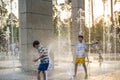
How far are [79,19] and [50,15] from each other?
525 centimetres

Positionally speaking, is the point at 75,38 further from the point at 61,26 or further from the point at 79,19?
the point at 61,26

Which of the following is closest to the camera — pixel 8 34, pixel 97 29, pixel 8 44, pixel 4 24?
pixel 8 34

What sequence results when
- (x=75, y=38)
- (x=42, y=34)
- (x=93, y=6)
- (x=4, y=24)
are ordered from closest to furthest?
(x=42, y=34) → (x=75, y=38) → (x=4, y=24) → (x=93, y=6)

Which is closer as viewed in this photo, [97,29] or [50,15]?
[50,15]

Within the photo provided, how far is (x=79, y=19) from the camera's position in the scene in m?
20.5

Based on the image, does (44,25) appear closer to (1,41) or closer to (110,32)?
(1,41)

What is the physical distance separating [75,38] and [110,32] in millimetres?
19407

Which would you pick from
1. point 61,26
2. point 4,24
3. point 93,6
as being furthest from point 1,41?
point 93,6

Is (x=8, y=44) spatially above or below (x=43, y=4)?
below

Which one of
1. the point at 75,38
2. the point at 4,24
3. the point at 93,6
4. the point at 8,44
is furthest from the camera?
the point at 93,6

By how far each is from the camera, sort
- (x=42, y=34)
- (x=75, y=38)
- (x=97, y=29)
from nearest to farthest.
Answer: (x=42, y=34) → (x=75, y=38) → (x=97, y=29)

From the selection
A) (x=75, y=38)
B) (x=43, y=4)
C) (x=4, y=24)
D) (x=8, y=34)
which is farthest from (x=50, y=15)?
(x=4, y=24)

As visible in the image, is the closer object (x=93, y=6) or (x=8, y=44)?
(x=8, y=44)

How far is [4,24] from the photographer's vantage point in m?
36.4
